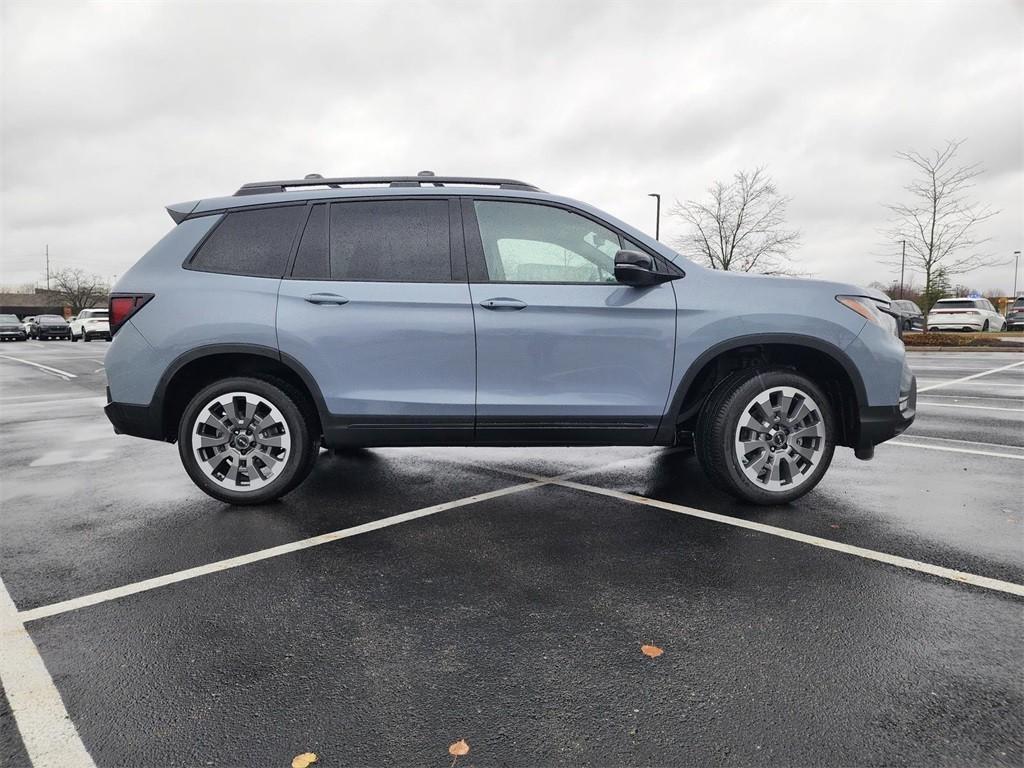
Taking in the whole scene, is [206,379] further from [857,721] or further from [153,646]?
[857,721]

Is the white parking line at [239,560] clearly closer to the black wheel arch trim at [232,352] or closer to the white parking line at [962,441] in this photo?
the black wheel arch trim at [232,352]

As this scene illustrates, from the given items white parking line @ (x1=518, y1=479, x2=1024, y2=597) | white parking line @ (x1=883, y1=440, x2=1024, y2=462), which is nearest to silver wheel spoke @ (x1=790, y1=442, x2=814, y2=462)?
white parking line @ (x1=518, y1=479, x2=1024, y2=597)

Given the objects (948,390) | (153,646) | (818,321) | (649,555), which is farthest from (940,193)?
(153,646)

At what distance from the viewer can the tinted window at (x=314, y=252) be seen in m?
4.20

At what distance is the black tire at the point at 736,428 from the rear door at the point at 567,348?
0.37 metres

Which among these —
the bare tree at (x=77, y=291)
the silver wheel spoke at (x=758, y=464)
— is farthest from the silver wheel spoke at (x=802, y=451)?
the bare tree at (x=77, y=291)

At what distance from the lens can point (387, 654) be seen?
2467 millimetres

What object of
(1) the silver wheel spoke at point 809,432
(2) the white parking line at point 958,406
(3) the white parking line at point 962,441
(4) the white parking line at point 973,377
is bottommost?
(3) the white parking line at point 962,441

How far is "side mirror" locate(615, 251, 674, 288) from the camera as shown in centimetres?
394

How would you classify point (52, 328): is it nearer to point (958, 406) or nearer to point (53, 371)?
point (53, 371)

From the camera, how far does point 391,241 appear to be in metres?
4.24

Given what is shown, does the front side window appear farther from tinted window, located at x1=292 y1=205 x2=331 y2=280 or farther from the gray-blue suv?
tinted window, located at x1=292 y1=205 x2=331 y2=280

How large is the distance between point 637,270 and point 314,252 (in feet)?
6.78

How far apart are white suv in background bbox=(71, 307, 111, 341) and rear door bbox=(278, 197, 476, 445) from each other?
117 feet
